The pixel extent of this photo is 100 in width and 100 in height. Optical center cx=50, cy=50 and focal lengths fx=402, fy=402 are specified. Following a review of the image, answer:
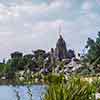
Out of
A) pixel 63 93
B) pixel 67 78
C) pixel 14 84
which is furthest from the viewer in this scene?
pixel 67 78

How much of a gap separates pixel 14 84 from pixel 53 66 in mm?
598

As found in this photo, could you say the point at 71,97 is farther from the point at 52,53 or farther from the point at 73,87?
the point at 52,53

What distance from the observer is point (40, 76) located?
5629mm

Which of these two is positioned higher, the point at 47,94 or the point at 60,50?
the point at 60,50

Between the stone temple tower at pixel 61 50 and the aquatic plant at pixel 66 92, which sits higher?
the stone temple tower at pixel 61 50

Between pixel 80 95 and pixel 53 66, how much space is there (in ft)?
1.74

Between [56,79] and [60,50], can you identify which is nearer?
[56,79]

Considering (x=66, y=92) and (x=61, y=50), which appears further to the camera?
(x=61, y=50)

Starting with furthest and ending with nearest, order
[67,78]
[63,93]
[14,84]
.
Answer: [67,78] < [14,84] < [63,93]

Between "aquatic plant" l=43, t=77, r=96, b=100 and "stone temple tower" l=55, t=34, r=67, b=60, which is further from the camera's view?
"stone temple tower" l=55, t=34, r=67, b=60

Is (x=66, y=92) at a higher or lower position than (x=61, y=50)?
lower

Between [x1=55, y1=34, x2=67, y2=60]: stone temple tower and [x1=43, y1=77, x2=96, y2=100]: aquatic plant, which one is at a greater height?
[x1=55, y1=34, x2=67, y2=60]: stone temple tower

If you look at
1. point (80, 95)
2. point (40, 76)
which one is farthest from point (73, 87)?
point (40, 76)

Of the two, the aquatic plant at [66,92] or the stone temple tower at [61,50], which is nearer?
the aquatic plant at [66,92]
